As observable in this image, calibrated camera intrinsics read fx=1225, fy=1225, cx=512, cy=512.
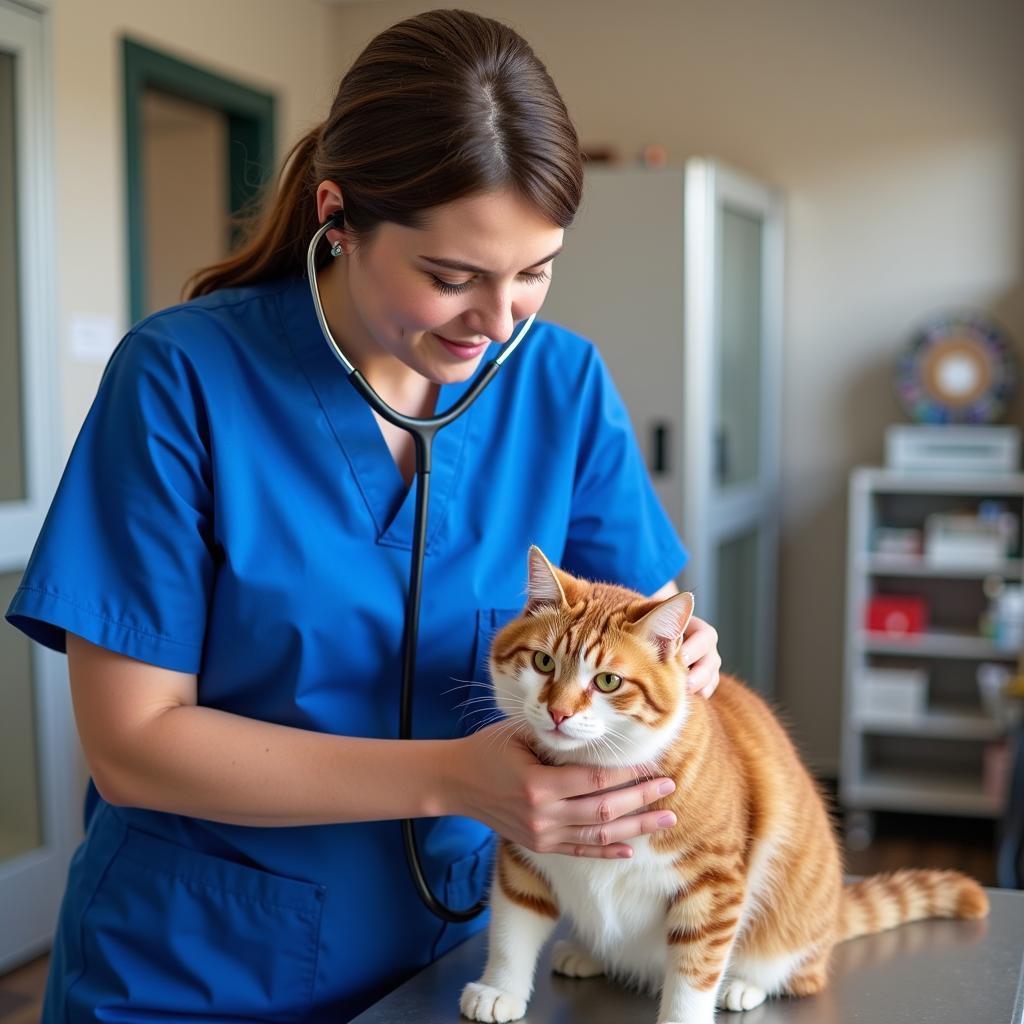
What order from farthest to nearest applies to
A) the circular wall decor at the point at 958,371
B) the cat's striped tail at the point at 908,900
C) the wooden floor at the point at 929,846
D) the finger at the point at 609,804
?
the circular wall decor at the point at 958,371, the wooden floor at the point at 929,846, the cat's striped tail at the point at 908,900, the finger at the point at 609,804

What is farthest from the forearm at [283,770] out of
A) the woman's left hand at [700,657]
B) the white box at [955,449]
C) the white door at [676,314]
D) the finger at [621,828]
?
the white box at [955,449]

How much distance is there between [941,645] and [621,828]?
3.05 meters

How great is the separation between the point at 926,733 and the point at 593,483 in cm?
290

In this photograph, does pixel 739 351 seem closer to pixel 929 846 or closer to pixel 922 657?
pixel 922 657

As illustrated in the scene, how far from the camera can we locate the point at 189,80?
3.69 m

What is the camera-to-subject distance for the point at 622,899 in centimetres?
97

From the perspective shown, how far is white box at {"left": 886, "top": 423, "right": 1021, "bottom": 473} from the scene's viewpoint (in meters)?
3.77

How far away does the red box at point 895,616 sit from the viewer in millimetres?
3748

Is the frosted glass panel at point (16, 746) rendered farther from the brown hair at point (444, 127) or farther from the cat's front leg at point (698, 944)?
the cat's front leg at point (698, 944)

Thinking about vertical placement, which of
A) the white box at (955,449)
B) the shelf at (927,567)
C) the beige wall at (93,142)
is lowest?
the shelf at (927,567)

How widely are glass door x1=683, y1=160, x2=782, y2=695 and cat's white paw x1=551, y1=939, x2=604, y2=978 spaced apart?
7.75ft

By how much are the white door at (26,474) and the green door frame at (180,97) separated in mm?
428

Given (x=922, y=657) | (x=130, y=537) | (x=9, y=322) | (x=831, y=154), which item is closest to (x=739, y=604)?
(x=922, y=657)

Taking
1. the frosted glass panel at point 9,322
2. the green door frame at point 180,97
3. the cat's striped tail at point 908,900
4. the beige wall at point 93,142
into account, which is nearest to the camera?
the cat's striped tail at point 908,900
